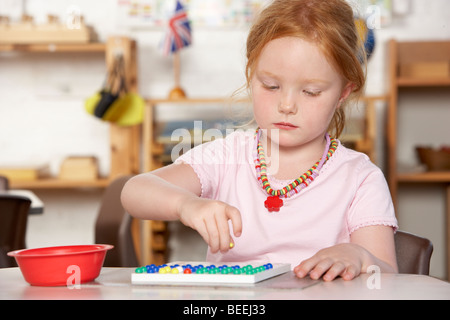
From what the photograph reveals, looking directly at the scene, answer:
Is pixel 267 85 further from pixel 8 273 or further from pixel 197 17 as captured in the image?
pixel 197 17

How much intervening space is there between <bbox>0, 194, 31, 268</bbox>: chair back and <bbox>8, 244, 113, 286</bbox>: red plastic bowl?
1442mm

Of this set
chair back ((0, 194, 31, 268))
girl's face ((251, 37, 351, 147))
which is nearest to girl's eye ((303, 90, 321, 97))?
girl's face ((251, 37, 351, 147))

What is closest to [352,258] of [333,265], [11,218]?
[333,265]

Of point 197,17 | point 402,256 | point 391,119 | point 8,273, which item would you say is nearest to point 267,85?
point 402,256

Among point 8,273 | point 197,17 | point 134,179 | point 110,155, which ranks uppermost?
point 197,17

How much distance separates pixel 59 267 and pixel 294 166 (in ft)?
1.96

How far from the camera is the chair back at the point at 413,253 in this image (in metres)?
1.25

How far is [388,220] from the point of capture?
1209 millimetres

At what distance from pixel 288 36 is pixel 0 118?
330cm

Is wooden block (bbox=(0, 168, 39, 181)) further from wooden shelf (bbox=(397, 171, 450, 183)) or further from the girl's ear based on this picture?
the girl's ear

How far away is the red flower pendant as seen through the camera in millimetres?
1311

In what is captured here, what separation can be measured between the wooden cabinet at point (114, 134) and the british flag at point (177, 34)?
261mm

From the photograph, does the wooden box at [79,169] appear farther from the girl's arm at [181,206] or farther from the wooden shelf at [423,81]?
the girl's arm at [181,206]
